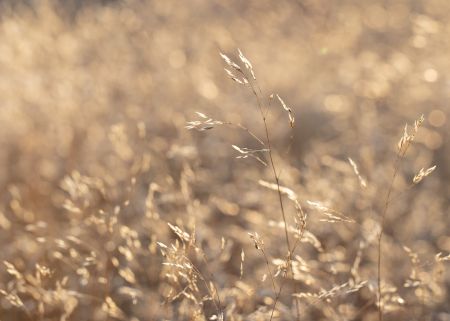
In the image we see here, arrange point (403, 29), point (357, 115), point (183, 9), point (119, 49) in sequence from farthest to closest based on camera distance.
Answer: point (183, 9), point (403, 29), point (119, 49), point (357, 115)

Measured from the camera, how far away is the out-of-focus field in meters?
2.20

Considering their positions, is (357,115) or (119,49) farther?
(119,49)

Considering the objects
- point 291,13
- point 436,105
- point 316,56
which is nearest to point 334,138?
point 436,105

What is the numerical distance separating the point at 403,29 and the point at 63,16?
359cm

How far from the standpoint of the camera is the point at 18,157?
386 cm

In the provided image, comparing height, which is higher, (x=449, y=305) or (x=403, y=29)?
(x=449, y=305)

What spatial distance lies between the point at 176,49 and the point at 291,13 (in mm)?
1637

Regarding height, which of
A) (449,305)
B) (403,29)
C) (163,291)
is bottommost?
(403,29)

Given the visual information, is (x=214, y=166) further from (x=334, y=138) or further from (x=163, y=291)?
(x=163, y=291)

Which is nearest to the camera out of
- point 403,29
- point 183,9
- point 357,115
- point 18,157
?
point 18,157

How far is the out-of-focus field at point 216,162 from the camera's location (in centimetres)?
220

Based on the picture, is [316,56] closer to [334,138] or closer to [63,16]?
[334,138]

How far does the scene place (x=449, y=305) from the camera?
253cm

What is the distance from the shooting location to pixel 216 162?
3.91 m
